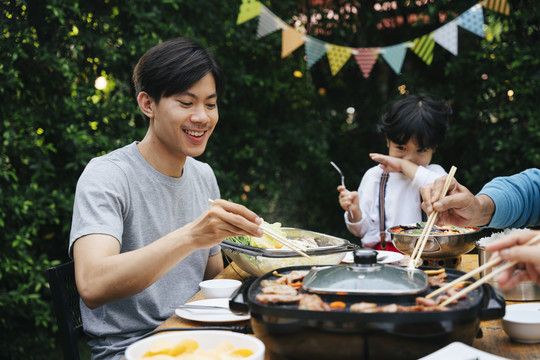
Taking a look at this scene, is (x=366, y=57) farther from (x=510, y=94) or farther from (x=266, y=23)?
(x=510, y=94)

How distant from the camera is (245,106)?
16.3 feet

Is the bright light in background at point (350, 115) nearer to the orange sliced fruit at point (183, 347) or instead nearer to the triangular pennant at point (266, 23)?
the triangular pennant at point (266, 23)

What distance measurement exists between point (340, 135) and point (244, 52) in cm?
151

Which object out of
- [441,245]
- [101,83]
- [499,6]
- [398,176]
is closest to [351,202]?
[398,176]

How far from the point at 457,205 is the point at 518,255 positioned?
708mm

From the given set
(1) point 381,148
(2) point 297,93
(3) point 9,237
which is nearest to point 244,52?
(2) point 297,93

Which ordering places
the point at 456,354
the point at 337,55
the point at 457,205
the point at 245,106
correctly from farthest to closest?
the point at 245,106 → the point at 337,55 → the point at 457,205 → the point at 456,354

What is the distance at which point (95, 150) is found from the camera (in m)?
3.74

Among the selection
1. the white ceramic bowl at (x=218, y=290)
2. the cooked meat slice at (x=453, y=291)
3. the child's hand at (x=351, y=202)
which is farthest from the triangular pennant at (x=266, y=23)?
the cooked meat slice at (x=453, y=291)

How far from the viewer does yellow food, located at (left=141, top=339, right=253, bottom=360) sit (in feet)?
3.34

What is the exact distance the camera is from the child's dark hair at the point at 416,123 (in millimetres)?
3152

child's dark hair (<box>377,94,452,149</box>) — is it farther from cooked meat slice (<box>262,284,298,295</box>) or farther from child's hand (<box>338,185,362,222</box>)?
cooked meat slice (<box>262,284,298,295</box>)

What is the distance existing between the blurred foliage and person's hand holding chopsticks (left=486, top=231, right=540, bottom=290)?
307 centimetres

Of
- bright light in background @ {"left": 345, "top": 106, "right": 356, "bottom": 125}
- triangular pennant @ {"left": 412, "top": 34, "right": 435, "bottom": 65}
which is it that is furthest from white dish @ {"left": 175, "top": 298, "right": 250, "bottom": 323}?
bright light in background @ {"left": 345, "top": 106, "right": 356, "bottom": 125}
